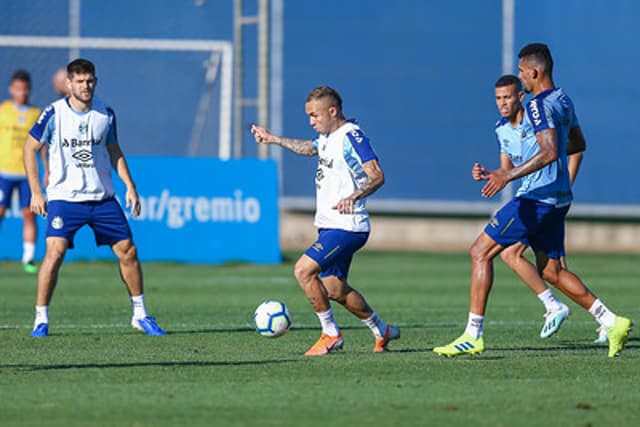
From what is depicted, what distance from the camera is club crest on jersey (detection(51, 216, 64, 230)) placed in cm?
1129

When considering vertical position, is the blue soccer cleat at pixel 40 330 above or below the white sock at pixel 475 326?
below

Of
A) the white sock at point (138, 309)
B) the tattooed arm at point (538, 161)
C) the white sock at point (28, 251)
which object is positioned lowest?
the white sock at point (28, 251)

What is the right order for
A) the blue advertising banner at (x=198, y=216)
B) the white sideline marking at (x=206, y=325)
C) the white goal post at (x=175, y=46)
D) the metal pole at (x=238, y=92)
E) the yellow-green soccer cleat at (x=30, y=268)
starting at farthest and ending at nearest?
1. the metal pole at (x=238, y=92)
2. the white goal post at (x=175, y=46)
3. the blue advertising banner at (x=198, y=216)
4. the yellow-green soccer cleat at (x=30, y=268)
5. the white sideline marking at (x=206, y=325)

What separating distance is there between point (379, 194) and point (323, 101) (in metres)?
18.4

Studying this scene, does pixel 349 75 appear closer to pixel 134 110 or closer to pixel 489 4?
pixel 489 4

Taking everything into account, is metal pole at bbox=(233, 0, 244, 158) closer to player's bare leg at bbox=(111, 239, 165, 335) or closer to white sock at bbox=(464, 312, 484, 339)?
player's bare leg at bbox=(111, 239, 165, 335)

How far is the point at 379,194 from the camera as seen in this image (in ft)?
92.7

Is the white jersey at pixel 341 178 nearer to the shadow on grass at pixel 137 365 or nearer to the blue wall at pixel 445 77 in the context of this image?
the shadow on grass at pixel 137 365

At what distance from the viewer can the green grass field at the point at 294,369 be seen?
23.4ft

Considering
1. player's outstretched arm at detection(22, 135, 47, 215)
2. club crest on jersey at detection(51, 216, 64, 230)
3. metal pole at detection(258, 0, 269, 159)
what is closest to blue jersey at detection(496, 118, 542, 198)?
club crest on jersey at detection(51, 216, 64, 230)

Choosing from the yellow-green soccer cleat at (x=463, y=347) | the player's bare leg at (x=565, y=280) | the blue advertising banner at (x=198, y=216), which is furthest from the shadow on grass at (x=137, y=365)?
the blue advertising banner at (x=198, y=216)

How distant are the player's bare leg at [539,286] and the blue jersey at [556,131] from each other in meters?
1.07

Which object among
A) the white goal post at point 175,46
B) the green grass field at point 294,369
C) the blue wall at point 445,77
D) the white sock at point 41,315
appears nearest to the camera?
the green grass field at point 294,369

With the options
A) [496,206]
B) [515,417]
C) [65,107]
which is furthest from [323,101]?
[496,206]
